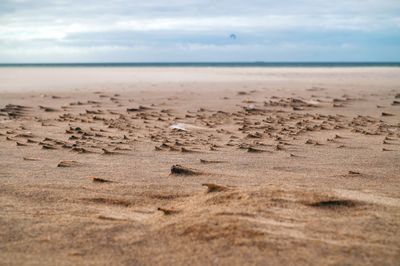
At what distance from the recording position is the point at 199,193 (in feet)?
8.89

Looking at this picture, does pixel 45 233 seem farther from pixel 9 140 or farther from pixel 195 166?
pixel 9 140

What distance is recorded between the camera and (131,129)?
5660mm

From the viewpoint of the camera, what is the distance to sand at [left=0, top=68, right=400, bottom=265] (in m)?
1.94

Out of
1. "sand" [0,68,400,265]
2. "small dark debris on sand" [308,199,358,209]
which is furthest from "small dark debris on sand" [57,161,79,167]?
"small dark debris on sand" [308,199,358,209]

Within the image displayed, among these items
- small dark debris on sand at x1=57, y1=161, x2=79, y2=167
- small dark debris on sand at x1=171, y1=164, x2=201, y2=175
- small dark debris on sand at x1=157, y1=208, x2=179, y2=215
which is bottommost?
small dark debris on sand at x1=57, y1=161, x2=79, y2=167

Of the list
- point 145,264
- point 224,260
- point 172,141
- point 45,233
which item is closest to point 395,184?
point 224,260

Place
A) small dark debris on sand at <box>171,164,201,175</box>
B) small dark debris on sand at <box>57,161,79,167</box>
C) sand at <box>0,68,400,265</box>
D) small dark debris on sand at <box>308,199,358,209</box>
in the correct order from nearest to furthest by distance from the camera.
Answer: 1. sand at <box>0,68,400,265</box>
2. small dark debris on sand at <box>308,199,358,209</box>
3. small dark debris on sand at <box>171,164,201,175</box>
4. small dark debris on sand at <box>57,161,79,167</box>

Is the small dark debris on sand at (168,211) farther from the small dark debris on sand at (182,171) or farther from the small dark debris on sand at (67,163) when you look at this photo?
the small dark debris on sand at (67,163)

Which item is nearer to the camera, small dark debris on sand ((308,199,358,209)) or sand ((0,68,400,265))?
sand ((0,68,400,265))

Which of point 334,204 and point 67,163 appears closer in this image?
point 334,204

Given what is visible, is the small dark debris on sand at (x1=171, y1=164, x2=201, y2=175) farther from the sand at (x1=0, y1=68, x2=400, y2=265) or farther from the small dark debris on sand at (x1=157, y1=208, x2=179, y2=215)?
the small dark debris on sand at (x1=157, y1=208, x2=179, y2=215)

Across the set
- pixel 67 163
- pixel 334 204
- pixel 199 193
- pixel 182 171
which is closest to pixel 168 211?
pixel 199 193

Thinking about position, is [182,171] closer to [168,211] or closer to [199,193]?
[199,193]

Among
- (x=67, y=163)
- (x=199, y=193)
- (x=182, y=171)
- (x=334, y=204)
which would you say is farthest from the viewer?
(x=67, y=163)
